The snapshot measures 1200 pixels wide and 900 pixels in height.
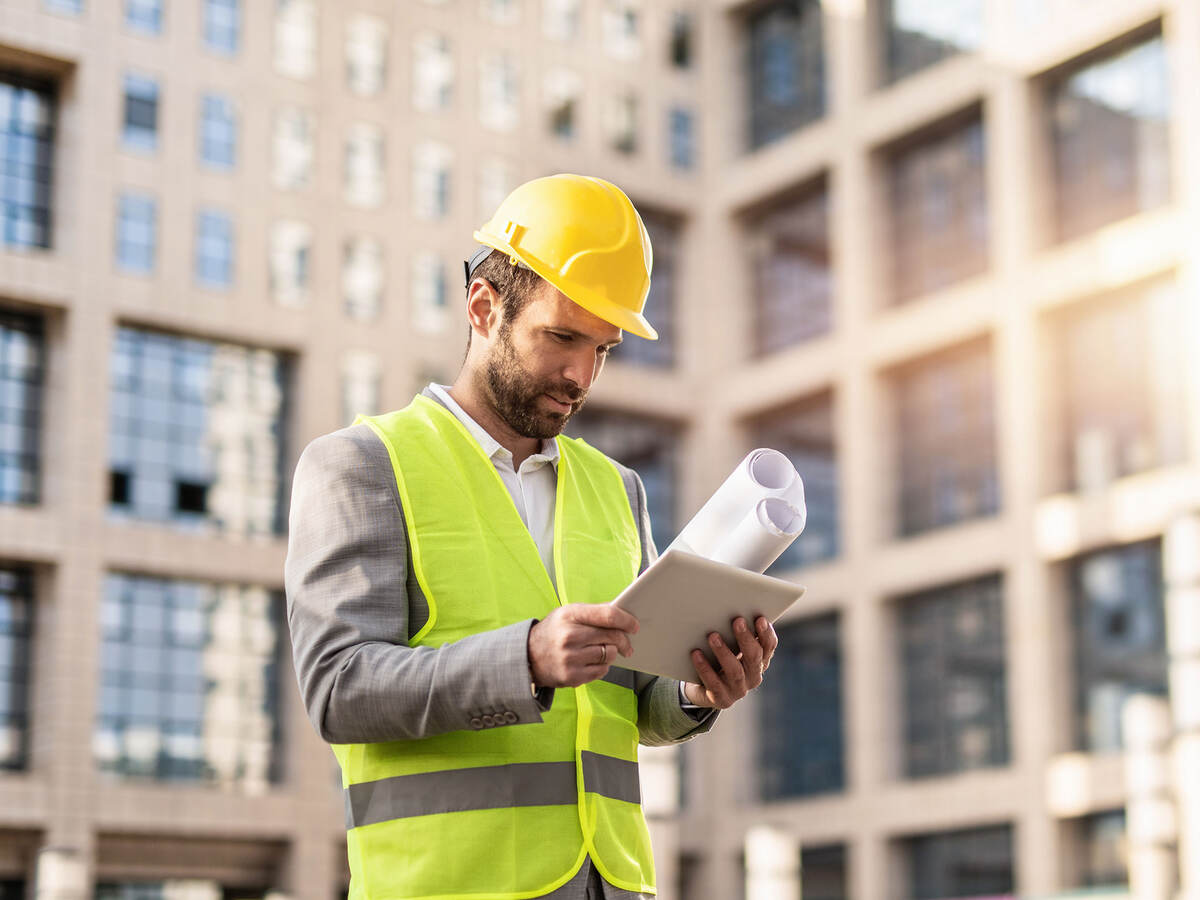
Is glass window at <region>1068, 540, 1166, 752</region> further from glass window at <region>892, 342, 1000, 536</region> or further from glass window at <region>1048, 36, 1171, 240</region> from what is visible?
glass window at <region>1048, 36, 1171, 240</region>

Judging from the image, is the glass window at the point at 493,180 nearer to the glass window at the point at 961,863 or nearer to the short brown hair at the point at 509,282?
the glass window at the point at 961,863

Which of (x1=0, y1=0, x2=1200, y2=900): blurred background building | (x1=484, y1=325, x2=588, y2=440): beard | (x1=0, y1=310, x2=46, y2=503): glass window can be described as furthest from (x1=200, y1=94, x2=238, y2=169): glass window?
(x1=484, y1=325, x2=588, y2=440): beard

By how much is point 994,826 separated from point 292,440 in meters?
14.6

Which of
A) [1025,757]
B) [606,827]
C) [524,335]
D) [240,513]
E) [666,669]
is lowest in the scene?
[606,827]

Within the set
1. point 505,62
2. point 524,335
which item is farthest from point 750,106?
point 524,335

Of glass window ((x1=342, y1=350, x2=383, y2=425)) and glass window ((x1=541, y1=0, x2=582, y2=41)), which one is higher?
glass window ((x1=541, y1=0, x2=582, y2=41))

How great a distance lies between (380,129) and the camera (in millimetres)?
35969

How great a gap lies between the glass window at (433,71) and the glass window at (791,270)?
725 centimetres

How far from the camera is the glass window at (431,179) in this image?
119ft

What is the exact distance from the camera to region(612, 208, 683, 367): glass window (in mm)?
38844

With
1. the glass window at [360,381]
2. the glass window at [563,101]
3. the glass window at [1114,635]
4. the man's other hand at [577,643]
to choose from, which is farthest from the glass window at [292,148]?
the man's other hand at [577,643]

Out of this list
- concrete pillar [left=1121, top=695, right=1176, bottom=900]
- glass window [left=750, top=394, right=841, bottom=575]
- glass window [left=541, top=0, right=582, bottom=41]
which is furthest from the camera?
glass window [left=541, top=0, right=582, bottom=41]

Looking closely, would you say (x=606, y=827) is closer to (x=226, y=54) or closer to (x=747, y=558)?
(x=747, y=558)

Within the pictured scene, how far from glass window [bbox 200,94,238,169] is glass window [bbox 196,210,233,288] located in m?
1.00
